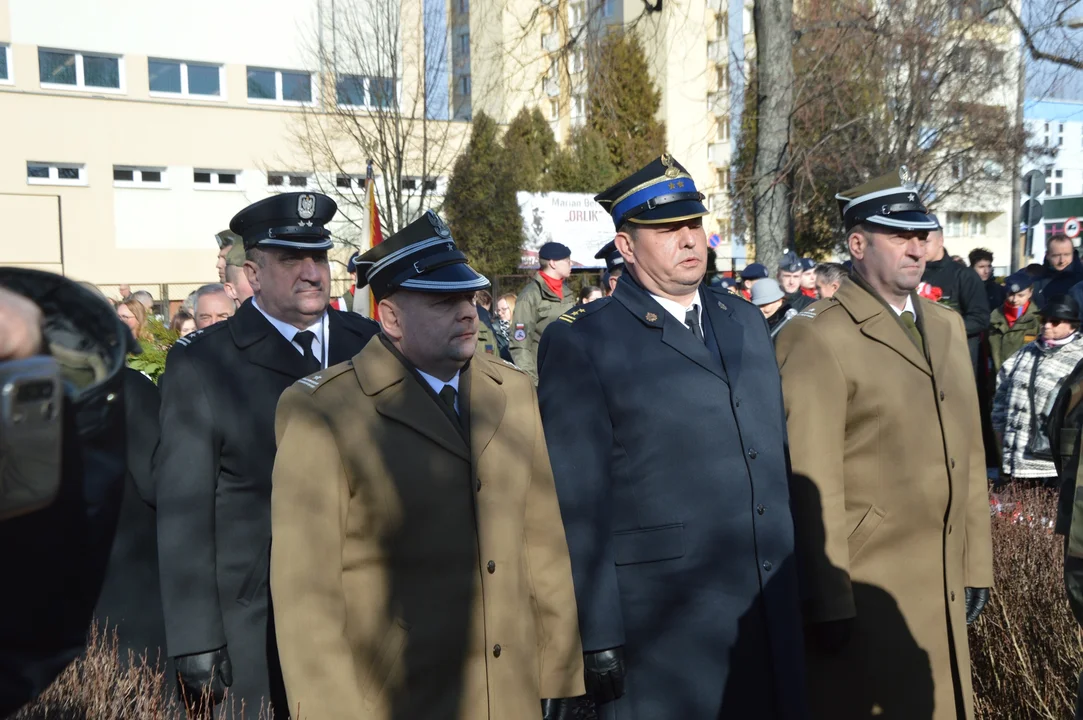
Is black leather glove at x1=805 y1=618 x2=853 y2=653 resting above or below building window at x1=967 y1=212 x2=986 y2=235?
below

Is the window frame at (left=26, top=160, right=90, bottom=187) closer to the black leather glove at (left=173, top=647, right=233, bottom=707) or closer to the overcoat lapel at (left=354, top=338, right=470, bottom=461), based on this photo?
the black leather glove at (left=173, top=647, right=233, bottom=707)

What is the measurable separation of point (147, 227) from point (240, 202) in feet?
10.1

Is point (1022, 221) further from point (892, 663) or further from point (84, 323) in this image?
point (84, 323)

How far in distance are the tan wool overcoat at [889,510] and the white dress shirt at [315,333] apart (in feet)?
5.60

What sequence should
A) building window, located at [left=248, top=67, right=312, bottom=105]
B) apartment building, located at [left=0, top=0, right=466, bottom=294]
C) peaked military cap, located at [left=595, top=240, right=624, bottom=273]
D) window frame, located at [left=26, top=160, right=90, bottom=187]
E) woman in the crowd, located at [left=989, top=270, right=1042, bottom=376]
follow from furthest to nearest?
1. building window, located at [left=248, top=67, right=312, bottom=105]
2. window frame, located at [left=26, top=160, right=90, bottom=187]
3. apartment building, located at [left=0, top=0, right=466, bottom=294]
4. woman in the crowd, located at [left=989, top=270, right=1042, bottom=376]
5. peaked military cap, located at [left=595, top=240, right=624, bottom=273]

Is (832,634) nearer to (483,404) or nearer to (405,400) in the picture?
(483,404)

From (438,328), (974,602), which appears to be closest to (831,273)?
Answer: (974,602)

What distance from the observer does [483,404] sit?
10.2 ft

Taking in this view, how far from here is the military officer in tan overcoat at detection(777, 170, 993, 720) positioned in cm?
389

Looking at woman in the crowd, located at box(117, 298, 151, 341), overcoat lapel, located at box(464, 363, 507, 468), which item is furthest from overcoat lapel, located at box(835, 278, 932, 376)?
woman in the crowd, located at box(117, 298, 151, 341)

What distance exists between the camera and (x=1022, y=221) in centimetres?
1488

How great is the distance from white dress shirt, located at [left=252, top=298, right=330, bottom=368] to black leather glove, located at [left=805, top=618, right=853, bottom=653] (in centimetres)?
201

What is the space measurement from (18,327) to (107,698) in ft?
8.05

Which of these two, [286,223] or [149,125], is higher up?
[149,125]
